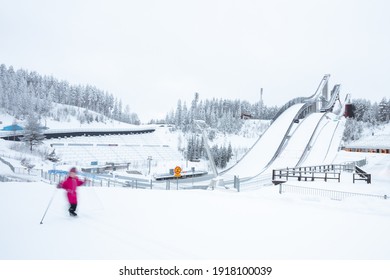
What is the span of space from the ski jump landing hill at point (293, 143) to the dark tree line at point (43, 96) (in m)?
59.5

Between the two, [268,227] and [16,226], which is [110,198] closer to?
[16,226]

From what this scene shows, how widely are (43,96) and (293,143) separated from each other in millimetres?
90502

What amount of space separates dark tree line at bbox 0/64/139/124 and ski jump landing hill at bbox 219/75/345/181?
5951 centimetres

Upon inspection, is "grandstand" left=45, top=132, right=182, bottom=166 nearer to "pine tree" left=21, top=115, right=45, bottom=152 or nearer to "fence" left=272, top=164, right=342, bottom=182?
"pine tree" left=21, top=115, right=45, bottom=152

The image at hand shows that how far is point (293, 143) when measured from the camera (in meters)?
37.8

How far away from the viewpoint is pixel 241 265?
408cm

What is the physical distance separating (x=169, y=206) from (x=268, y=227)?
10.4 feet

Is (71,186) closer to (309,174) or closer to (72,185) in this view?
(72,185)

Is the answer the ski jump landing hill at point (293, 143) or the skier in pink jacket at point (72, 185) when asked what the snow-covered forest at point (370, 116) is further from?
the skier in pink jacket at point (72, 185)

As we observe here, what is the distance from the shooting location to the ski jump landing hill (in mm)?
31938

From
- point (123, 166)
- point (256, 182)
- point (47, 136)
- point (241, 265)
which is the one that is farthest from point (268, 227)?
point (47, 136)

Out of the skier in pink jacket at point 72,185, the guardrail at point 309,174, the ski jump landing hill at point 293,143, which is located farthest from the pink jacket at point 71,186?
the ski jump landing hill at point 293,143

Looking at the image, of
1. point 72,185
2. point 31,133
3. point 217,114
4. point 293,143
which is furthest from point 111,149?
point 217,114

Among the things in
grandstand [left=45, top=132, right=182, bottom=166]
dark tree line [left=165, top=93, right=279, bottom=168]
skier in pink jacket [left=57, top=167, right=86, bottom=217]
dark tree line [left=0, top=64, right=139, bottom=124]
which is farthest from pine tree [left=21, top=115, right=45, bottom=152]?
skier in pink jacket [left=57, top=167, right=86, bottom=217]
